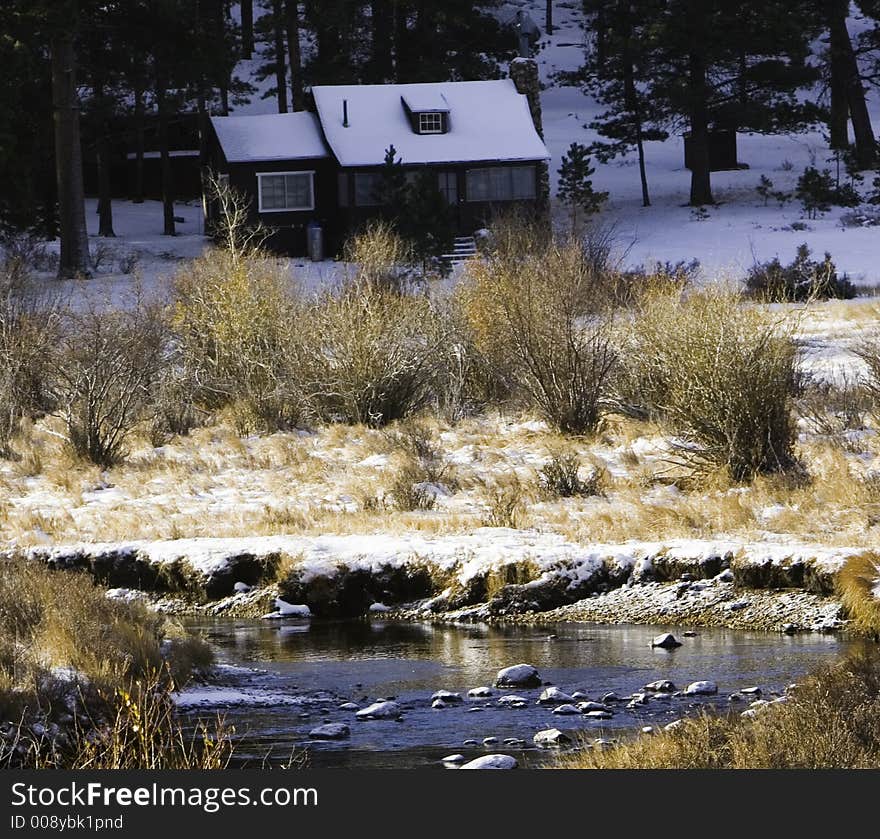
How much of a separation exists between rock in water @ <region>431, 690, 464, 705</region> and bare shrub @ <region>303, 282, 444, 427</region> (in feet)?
38.9

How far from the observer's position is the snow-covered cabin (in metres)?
41.8

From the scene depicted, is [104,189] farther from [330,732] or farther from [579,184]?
[330,732]

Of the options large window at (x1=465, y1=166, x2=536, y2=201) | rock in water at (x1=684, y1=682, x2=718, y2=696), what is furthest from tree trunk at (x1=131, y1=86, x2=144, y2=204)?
rock in water at (x1=684, y1=682, x2=718, y2=696)

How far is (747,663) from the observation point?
1184 centimetres

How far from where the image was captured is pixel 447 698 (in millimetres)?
10922

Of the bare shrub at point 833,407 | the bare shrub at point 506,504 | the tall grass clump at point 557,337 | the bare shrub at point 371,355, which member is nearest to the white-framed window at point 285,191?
the bare shrub at point 371,355

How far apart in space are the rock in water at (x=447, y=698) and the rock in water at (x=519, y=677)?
1.51 ft

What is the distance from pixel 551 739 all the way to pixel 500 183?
114 ft

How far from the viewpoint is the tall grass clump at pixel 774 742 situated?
7.86m

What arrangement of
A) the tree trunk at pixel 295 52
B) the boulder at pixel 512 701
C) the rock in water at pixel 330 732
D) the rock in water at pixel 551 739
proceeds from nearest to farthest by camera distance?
the rock in water at pixel 551 739, the rock in water at pixel 330 732, the boulder at pixel 512 701, the tree trunk at pixel 295 52

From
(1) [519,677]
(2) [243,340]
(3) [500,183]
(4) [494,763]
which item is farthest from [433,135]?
(4) [494,763]

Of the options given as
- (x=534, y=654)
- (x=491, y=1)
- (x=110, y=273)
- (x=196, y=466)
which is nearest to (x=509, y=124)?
(x=491, y=1)

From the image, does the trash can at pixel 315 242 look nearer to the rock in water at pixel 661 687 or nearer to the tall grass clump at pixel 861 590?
the tall grass clump at pixel 861 590

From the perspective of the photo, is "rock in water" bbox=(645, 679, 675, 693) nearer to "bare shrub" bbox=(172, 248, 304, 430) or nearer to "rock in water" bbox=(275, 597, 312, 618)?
"rock in water" bbox=(275, 597, 312, 618)
